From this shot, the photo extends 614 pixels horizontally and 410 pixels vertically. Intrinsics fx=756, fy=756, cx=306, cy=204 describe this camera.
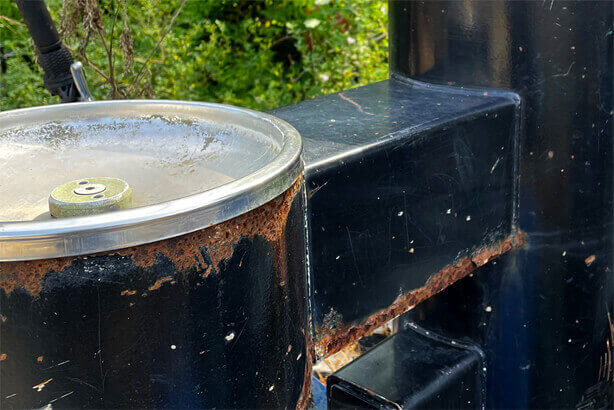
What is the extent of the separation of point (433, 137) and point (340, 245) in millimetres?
402

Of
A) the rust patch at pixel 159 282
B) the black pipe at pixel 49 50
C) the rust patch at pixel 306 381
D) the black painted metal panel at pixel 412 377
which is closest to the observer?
the rust patch at pixel 159 282

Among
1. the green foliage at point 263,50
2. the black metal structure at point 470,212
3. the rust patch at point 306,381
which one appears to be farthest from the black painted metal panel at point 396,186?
the green foliage at point 263,50

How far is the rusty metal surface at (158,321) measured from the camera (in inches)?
42.3

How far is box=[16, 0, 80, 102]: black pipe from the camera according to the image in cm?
194

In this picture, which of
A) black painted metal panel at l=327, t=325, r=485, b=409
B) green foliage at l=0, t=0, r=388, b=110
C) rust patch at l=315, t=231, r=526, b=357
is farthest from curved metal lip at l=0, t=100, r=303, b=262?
green foliage at l=0, t=0, r=388, b=110

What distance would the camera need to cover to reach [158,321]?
1.15m

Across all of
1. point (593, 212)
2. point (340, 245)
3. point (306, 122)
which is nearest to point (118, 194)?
point (340, 245)

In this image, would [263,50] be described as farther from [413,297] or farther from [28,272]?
[28,272]

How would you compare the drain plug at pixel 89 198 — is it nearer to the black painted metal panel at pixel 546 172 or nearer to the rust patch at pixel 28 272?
the rust patch at pixel 28 272

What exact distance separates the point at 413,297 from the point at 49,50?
3.84 feet

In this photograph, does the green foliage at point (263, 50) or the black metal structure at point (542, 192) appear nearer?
the black metal structure at point (542, 192)

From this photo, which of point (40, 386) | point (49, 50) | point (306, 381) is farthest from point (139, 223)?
point (49, 50)

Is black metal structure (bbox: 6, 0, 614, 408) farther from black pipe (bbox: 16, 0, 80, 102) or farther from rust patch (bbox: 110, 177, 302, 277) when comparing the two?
black pipe (bbox: 16, 0, 80, 102)

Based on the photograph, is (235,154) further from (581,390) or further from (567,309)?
(581,390)
